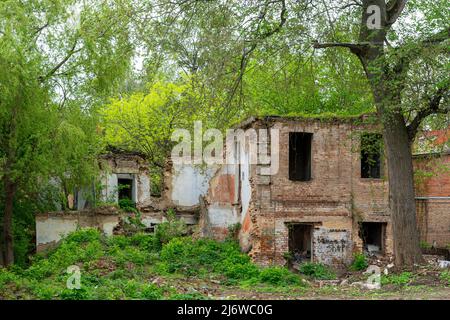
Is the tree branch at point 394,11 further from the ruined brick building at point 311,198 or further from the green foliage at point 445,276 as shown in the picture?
the green foliage at point 445,276

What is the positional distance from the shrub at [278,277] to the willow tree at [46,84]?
7.69 meters

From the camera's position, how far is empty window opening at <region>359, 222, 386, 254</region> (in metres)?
22.1

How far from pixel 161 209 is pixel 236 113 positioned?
10.6 metres

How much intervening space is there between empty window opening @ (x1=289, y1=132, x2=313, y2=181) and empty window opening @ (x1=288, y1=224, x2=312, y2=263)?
190cm

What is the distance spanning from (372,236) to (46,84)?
13.1 m

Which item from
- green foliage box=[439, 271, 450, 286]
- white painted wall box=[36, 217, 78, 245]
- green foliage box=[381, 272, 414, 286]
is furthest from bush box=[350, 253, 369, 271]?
white painted wall box=[36, 217, 78, 245]

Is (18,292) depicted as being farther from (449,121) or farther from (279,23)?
(449,121)

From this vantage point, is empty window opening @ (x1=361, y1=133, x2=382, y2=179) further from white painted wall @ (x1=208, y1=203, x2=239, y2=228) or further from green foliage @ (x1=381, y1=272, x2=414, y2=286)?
white painted wall @ (x1=208, y1=203, x2=239, y2=228)

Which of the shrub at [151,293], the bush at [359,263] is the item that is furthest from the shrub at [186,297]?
the bush at [359,263]

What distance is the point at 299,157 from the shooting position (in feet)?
75.6

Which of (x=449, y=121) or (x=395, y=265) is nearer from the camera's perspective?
(x=449, y=121)

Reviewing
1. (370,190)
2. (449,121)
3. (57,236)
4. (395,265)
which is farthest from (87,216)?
(449,121)

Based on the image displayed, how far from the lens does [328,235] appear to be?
21344 millimetres

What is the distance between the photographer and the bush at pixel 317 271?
65.2 ft
